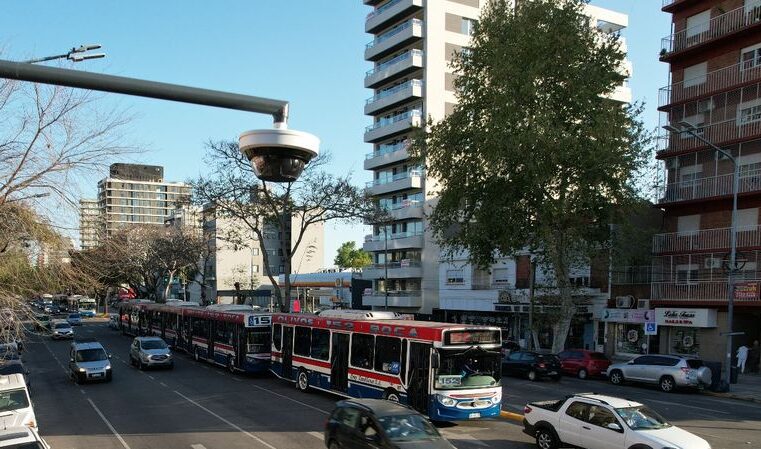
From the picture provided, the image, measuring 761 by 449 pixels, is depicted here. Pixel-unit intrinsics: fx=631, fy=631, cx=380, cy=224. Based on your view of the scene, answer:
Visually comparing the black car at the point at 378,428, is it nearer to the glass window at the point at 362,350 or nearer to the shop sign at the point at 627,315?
the glass window at the point at 362,350

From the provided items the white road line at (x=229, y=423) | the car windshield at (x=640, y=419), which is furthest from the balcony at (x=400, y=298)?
the car windshield at (x=640, y=419)

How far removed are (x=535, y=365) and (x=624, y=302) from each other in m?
11.5

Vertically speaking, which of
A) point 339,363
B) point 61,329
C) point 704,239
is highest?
point 704,239

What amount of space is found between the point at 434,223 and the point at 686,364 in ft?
50.6

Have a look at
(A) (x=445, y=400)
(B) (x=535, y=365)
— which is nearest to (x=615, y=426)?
(A) (x=445, y=400)

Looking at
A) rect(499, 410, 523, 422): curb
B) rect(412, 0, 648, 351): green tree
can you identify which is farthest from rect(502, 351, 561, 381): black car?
rect(499, 410, 523, 422): curb

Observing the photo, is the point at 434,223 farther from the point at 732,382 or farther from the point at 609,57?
the point at 732,382

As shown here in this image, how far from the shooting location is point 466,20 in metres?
64.8

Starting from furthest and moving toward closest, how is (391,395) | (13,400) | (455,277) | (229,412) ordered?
(455,277)
(229,412)
(391,395)
(13,400)

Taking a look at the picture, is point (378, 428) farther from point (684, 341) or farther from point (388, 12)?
point (388, 12)

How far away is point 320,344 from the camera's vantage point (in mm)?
23141

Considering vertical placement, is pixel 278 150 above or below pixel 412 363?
above

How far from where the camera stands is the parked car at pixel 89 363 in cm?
2678

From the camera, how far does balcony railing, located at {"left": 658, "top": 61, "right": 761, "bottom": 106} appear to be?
1378 inches
